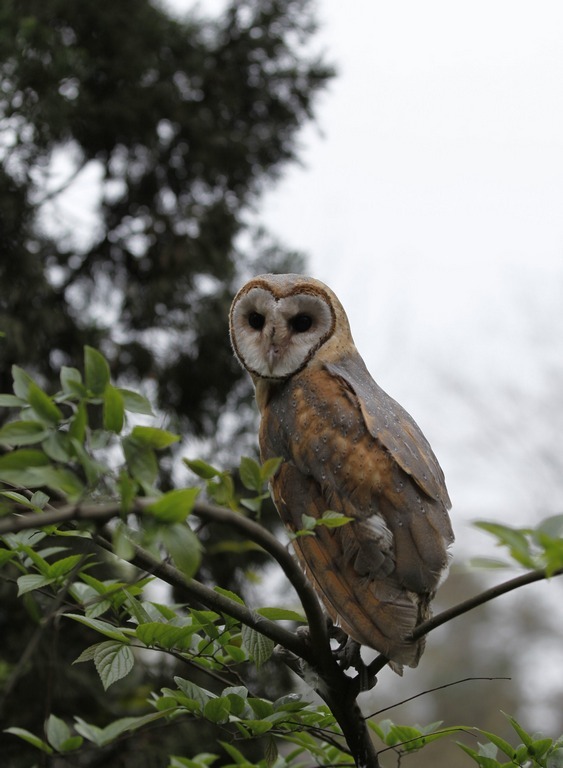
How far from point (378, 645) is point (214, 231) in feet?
10.3

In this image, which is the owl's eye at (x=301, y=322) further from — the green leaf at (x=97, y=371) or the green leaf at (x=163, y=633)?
the green leaf at (x=97, y=371)

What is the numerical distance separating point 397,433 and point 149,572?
2.80 feet

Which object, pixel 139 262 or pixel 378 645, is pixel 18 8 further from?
pixel 378 645

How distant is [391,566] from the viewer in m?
1.53

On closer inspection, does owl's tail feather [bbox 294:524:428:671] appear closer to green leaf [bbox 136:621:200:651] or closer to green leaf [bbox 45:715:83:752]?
green leaf [bbox 136:621:200:651]

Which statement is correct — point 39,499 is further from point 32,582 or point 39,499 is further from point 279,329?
point 279,329

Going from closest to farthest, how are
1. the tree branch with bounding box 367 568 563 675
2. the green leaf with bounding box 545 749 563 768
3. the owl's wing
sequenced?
the tree branch with bounding box 367 568 563 675 → the green leaf with bounding box 545 749 563 768 → the owl's wing

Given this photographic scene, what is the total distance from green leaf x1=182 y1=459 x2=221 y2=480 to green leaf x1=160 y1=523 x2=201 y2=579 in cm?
12

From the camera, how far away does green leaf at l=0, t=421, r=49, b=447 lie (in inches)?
30.3

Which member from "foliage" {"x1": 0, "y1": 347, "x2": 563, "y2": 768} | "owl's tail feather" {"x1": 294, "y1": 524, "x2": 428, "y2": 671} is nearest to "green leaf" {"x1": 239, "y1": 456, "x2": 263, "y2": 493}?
"foliage" {"x1": 0, "y1": 347, "x2": 563, "y2": 768}

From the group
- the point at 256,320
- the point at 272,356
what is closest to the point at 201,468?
the point at 272,356

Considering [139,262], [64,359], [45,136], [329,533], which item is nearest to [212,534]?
[64,359]

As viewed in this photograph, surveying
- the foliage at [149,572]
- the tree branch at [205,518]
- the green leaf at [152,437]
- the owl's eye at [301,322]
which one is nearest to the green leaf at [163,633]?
the foliage at [149,572]

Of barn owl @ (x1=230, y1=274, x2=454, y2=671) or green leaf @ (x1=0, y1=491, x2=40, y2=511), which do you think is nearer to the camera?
green leaf @ (x1=0, y1=491, x2=40, y2=511)
